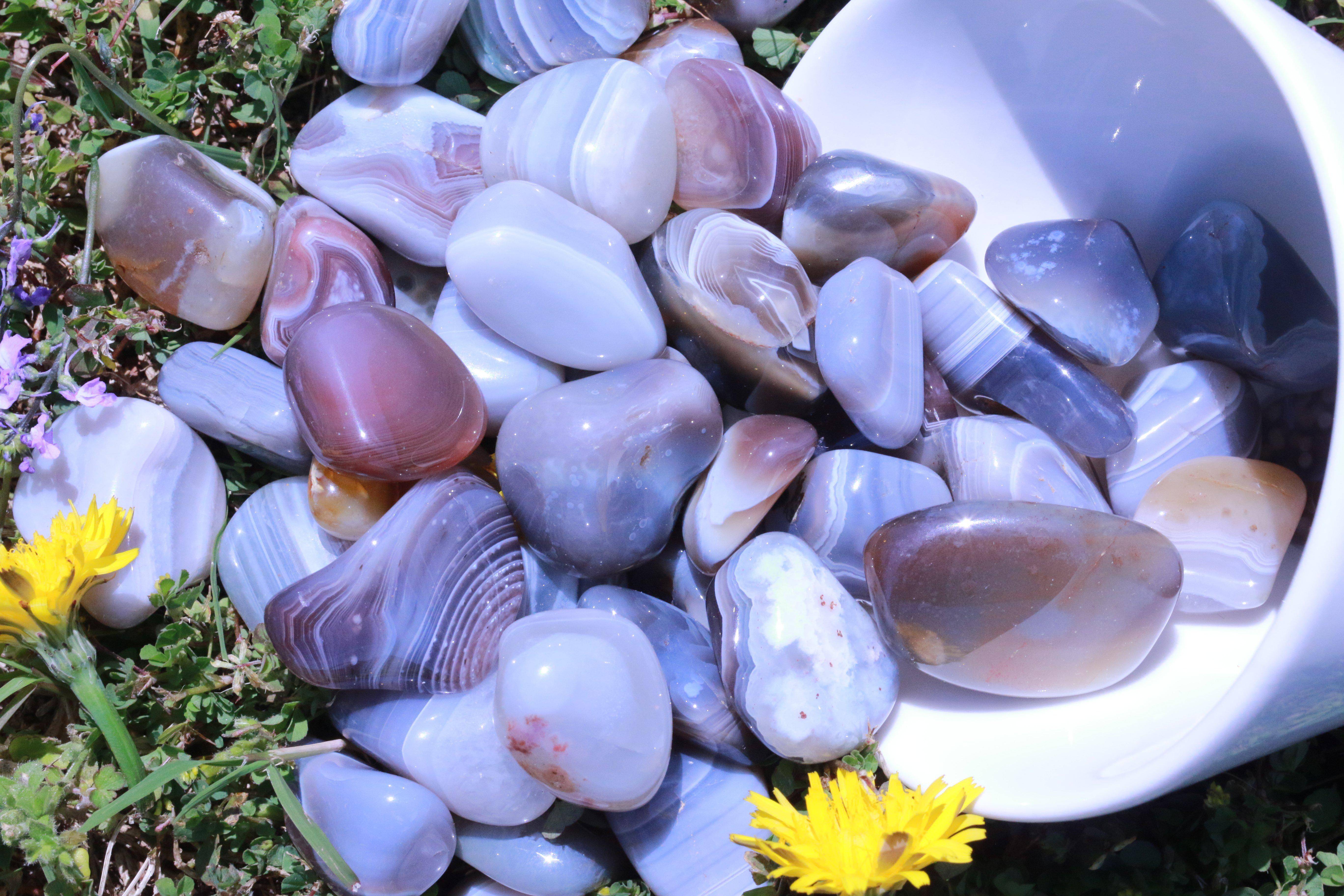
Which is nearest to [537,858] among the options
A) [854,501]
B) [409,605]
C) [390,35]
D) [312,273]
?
[409,605]

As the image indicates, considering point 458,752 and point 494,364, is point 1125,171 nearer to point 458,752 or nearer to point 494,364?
point 494,364

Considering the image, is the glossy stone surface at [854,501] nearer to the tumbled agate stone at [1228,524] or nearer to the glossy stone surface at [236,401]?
the tumbled agate stone at [1228,524]

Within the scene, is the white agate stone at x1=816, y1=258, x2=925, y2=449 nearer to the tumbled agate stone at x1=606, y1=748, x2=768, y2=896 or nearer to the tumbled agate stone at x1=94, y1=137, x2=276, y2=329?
the tumbled agate stone at x1=606, y1=748, x2=768, y2=896

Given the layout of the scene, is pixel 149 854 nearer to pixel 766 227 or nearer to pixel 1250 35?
pixel 766 227

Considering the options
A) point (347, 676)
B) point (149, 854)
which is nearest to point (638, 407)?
point (347, 676)

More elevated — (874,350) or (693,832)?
(874,350)

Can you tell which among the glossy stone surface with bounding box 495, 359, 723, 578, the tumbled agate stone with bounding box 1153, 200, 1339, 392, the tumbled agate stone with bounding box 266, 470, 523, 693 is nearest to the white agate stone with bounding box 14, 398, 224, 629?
the tumbled agate stone with bounding box 266, 470, 523, 693
